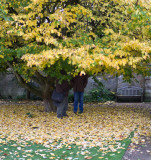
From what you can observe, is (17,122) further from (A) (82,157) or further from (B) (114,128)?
(A) (82,157)

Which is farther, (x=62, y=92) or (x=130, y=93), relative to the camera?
(x=130, y=93)

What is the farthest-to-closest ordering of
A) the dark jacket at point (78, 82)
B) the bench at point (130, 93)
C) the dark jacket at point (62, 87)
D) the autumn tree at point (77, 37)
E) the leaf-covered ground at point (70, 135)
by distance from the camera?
1. the bench at point (130, 93)
2. the dark jacket at point (78, 82)
3. the dark jacket at point (62, 87)
4. the autumn tree at point (77, 37)
5. the leaf-covered ground at point (70, 135)

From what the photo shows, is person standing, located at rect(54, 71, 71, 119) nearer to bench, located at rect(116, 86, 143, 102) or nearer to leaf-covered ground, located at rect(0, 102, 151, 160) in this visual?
leaf-covered ground, located at rect(0, 102, 151, 160)

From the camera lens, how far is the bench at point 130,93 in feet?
45.3

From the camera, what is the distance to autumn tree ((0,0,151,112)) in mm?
5523

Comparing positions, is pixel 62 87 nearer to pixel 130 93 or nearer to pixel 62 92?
pixel 62 92

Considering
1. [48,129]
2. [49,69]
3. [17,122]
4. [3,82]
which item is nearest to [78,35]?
[49,69]

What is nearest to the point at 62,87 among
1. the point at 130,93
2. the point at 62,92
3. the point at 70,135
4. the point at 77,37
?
the point at 62,92

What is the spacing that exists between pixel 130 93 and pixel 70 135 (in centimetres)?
824

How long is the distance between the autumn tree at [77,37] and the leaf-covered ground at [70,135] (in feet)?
4.69

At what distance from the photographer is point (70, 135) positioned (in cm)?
627

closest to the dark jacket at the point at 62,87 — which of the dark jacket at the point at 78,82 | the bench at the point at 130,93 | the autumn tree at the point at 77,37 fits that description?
the dark jacket at the point at 78,82

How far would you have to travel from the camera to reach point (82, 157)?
4.56 m

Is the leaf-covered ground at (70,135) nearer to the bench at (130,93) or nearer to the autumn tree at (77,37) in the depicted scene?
the autumn tree at (77,37)
